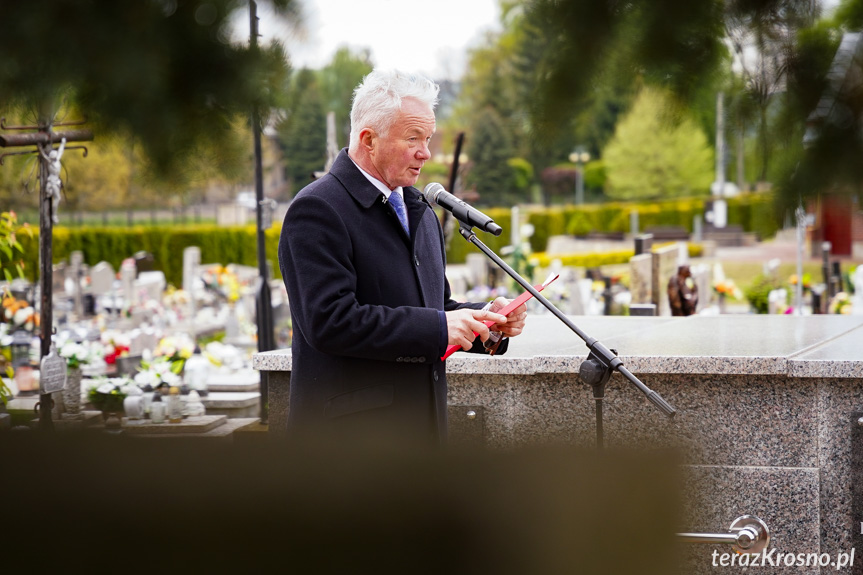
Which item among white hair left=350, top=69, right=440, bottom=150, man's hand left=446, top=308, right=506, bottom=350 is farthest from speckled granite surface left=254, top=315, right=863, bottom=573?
white hair left=350, top=69, right=440, bottom=150

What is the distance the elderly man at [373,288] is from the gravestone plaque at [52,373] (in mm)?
3185

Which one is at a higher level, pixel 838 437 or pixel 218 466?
pixel 218 466

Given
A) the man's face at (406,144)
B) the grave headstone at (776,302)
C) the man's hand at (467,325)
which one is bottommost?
the man's hand at (467,325)

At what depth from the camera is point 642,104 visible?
6.93ft

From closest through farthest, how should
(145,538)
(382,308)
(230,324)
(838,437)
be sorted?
(145,538) → (382,308) → (838,437) → (230,324)

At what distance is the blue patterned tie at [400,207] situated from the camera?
264 centimetres

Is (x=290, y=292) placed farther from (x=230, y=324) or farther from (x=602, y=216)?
(x=602, y=216)

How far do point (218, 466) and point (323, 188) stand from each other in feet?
4.85

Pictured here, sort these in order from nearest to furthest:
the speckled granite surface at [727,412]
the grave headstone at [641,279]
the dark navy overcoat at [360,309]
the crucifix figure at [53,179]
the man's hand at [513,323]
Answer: the dark navy overcoat at [360,309], the man's hand at [513,323], the speckled granite surface at [727,412], the crucifix figure at [53,179], the grave headstone at [641,279]

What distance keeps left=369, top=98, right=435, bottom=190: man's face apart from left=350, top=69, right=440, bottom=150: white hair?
0.06 feet

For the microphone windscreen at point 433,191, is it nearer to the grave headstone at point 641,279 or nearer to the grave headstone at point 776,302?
the grave headstone at point 641,279

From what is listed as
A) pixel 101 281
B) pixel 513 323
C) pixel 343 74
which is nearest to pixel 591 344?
pixel 513 323

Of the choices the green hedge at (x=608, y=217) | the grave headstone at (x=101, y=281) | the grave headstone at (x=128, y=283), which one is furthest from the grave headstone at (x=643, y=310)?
the green hedge at (x=608, y=217)

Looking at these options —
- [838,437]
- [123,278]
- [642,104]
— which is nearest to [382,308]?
[642,104]
